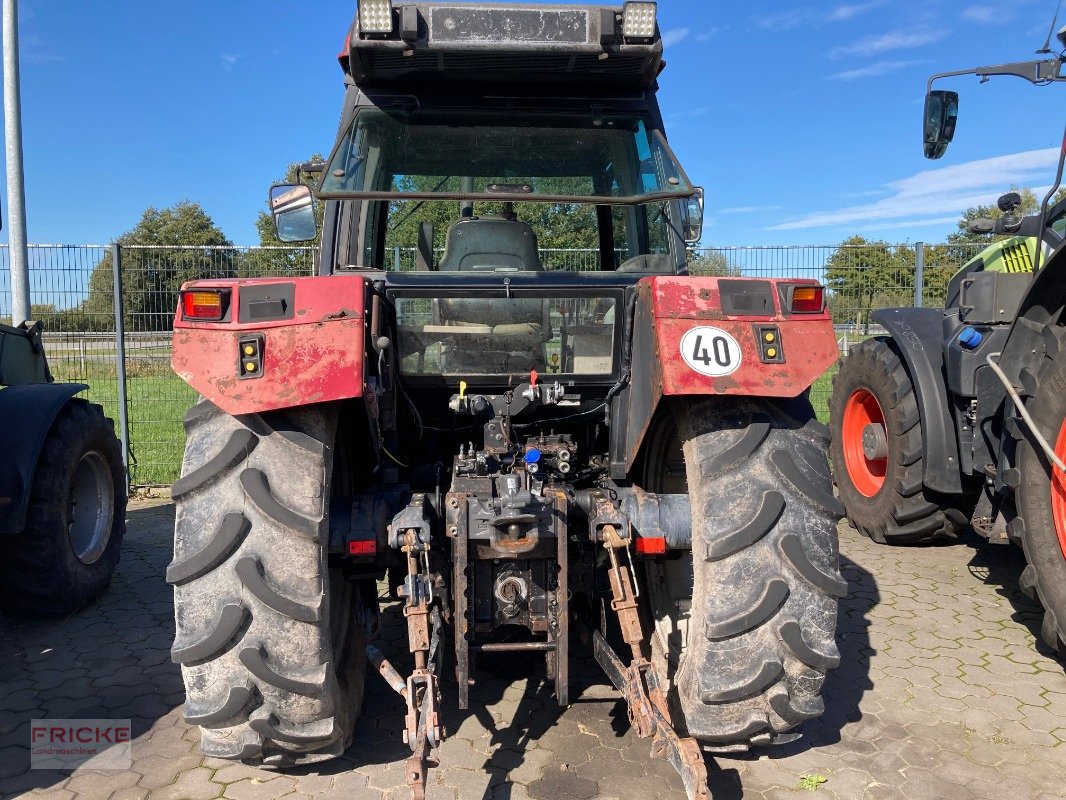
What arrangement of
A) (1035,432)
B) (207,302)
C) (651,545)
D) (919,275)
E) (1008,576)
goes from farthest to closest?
(919,275) → (1008,576) → (1035,432) → (651,545) → (207,302)

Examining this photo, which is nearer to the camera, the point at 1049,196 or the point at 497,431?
the point at 497,431

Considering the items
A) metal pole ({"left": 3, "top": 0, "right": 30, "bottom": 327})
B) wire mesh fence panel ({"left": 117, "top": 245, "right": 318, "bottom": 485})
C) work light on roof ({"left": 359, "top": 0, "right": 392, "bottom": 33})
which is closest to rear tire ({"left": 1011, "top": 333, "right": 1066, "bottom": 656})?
work light on roof ({"left": 359, "top": 0, "right": 392, "bottom": 33})

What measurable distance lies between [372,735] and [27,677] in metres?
1.86

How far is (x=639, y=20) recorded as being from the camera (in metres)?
3.22

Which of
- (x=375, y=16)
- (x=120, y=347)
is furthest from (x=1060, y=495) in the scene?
(x=120, y=347)

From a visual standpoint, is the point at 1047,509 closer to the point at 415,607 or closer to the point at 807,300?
the point at 807,300

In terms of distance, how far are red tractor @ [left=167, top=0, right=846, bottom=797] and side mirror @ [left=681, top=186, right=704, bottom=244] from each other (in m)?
0.01

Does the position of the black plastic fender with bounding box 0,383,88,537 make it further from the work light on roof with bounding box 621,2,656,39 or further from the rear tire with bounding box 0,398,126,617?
the work light on roof with bounding box 621,2,656,39

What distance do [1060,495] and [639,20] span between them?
2.71 m

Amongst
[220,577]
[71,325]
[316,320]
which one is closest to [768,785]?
[220,577]

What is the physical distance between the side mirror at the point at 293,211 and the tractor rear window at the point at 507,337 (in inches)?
32.6

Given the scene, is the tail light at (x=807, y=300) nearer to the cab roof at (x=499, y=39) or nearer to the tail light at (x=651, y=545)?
the tail light at (x=651, y=545)

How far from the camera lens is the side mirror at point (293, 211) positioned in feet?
11.6

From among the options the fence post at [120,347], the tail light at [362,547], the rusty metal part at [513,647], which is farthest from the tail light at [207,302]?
the fence post at [120,347]
